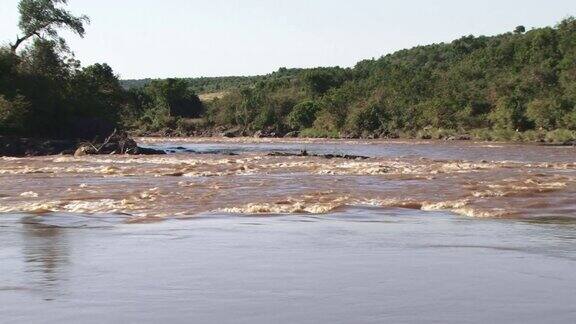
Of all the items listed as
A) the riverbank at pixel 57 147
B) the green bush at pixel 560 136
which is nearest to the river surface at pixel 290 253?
the riverbank at pixel 57 147

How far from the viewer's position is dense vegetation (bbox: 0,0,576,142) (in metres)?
54.1

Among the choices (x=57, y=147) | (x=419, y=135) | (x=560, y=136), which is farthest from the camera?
(x=419, y=135)

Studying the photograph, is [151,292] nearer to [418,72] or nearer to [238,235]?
[238,235]

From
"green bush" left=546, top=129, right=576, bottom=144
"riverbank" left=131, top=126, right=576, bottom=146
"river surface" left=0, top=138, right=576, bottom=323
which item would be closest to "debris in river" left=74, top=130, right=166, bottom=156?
"river surface" left=0, top=138, right=576, bottom=323

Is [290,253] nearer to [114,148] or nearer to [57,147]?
[114,148]

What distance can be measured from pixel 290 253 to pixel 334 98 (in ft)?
317

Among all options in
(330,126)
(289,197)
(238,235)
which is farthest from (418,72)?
(238,235)

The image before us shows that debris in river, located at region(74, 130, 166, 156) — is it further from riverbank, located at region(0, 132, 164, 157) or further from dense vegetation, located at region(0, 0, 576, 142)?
dense vegetation, located at region(0, 0, 576, 142)

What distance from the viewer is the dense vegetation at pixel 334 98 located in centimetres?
5412

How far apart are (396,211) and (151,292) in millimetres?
9792

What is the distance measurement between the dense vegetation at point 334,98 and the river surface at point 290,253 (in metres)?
31.3

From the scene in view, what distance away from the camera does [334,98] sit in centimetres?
10662

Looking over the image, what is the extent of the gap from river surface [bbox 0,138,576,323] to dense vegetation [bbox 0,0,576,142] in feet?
103

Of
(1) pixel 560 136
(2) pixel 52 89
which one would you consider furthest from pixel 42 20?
(1) pixel 560 136
